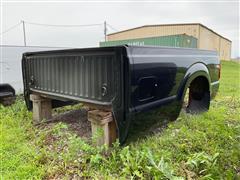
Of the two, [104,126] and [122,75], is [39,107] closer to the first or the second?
[104,126]

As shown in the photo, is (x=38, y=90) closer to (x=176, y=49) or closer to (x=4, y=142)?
(x=4, y=142)

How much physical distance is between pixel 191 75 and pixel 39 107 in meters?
2.28

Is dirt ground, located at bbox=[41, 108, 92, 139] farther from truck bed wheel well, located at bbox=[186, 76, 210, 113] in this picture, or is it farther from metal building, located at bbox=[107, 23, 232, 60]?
metal building, located at bbox=[107, 23, 232, 60]

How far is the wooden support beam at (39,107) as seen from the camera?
10.7ft

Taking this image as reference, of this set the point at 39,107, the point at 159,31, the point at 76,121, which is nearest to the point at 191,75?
the point at 76,121

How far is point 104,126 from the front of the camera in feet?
7.15

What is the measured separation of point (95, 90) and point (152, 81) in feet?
2.08

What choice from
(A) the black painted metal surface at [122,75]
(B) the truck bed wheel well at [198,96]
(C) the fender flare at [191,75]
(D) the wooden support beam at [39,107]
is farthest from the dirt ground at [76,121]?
(B) the truck bed wheel well at [198,96]

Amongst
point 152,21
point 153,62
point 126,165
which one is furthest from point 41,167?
point 152,21

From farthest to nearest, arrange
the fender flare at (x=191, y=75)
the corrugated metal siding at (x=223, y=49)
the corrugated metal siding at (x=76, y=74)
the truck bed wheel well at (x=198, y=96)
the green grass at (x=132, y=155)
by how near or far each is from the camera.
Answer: the corrugated metal siding at (x=223, y=49) < the truck bed wheel well at (x=198, y=96) < the fender flare at (x=191, y=75) < the corrugated metal siding at (x=76, y=74) < the green grass at (x=132, y=155)

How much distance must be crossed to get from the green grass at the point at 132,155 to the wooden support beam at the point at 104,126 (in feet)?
0.32

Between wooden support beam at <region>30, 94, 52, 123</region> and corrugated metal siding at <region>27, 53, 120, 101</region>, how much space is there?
0.16 meters

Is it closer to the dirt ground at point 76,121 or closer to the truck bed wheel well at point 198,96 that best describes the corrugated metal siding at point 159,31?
the truck bed wheel well at point 198,96

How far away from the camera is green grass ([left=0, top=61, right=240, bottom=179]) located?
75.8 inches
